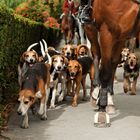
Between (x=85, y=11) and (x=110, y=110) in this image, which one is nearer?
(x=85, y=11)

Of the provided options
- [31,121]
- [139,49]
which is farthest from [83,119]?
[139,49]

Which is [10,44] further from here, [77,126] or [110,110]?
[77,126]

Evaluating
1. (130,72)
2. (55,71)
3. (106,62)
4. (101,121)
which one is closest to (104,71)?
(106,62)

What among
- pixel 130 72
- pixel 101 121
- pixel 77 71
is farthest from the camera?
pixel 130 72

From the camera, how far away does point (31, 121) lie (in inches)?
293

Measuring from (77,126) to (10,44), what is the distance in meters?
2.99

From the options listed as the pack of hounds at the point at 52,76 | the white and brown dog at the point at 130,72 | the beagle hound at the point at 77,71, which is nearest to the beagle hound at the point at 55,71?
the pack of hounds at the point at 52,76

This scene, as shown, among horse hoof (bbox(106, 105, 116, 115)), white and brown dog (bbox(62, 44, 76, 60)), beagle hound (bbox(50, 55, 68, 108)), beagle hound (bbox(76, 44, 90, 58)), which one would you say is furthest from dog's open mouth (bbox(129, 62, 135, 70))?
horse hoof (bbox(106, 105, 116, 115))

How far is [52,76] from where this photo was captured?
9.10 metres

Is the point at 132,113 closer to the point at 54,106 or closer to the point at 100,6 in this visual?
the point at 54,106

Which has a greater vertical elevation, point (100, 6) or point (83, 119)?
point (100, 6)

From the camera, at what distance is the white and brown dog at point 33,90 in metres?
6.99

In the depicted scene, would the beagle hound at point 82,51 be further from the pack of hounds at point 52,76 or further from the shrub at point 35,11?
the shrub at point 35,11

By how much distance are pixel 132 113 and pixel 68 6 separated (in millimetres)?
9188
